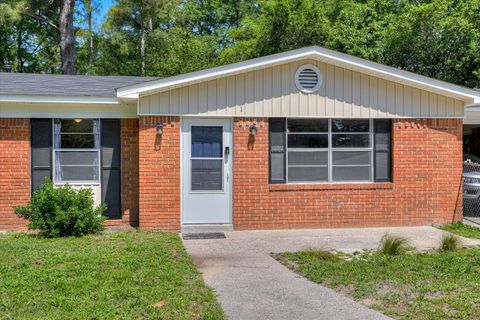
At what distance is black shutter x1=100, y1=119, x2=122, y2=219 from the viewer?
1037cm

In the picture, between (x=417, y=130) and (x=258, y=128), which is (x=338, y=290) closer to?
(x=258, y=128)

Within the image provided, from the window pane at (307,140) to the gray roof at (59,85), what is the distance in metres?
3.50

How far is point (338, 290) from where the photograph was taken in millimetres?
5840

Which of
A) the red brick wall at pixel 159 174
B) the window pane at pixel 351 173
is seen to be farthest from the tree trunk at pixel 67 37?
the window pane at pixel 351 173

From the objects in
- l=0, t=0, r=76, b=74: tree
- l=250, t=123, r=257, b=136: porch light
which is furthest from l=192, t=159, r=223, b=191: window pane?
l=0, t=0, r=76, b=74: tree

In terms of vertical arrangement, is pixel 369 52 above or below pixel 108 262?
above

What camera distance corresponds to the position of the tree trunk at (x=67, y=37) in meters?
23.7

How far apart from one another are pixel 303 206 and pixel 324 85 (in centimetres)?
252

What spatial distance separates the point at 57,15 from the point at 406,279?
85.1 ft

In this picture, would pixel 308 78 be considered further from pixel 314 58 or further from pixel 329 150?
pixel 329 150

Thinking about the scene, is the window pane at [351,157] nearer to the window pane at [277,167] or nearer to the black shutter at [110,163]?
the window pane at [277,167]

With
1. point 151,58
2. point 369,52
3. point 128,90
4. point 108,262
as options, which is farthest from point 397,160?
point 151,58

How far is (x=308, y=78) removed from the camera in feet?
33.7

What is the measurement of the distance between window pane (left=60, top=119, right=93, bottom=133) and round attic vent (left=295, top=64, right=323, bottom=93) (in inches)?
171
